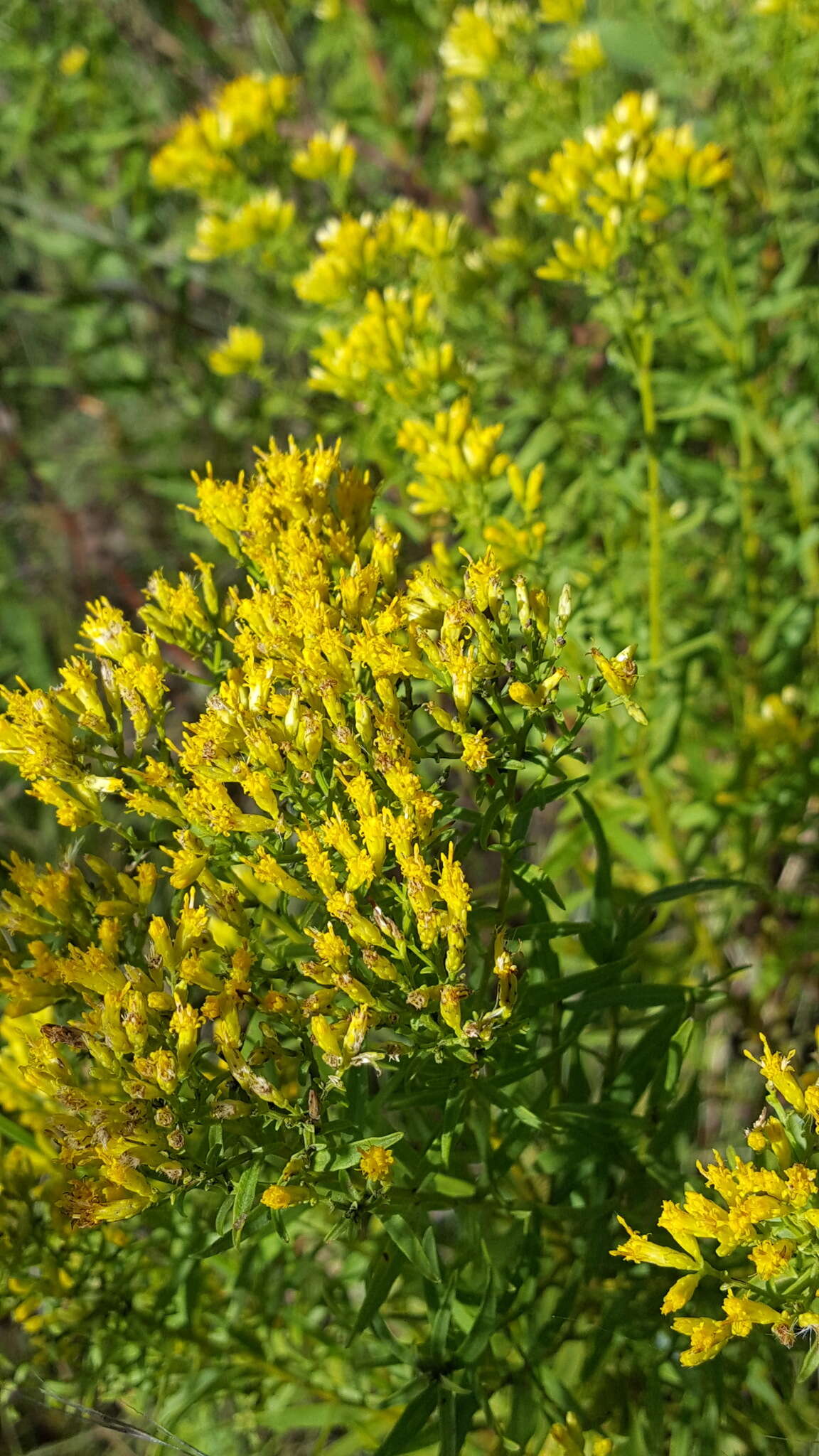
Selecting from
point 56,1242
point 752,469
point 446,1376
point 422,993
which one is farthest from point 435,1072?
point 752,469

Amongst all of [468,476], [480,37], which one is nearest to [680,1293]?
[468,476]

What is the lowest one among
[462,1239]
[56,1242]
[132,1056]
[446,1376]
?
[446,1376]

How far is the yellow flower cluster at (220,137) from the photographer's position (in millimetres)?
3699

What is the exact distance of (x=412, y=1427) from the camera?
1623mm

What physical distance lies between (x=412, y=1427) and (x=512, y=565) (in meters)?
1.51

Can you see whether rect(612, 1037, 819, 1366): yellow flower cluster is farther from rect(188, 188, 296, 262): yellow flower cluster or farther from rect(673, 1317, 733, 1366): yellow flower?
rect(188, 188, 296, 262): yellow flower cluster

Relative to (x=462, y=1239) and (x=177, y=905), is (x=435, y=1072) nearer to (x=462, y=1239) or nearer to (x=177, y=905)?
(x=462, y=1239)

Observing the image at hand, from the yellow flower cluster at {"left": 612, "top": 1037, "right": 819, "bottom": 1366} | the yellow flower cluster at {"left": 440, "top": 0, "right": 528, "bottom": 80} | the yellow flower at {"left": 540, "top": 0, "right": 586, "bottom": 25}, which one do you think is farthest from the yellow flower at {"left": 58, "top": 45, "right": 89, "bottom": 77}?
the yellow flower cluster at {"left": 612, "top": 1037, "right": 819, "bottom": 1366}

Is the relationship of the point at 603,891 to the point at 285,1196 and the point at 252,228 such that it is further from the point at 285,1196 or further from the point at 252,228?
the point at 252,228

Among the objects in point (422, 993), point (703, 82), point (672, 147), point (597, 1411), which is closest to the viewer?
point (422, 993)

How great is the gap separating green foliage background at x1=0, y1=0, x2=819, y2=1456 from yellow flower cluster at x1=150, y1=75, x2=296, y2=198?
383mm

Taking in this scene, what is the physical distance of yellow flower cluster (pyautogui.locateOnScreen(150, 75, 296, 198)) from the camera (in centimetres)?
370

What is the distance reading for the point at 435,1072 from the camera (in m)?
1.68

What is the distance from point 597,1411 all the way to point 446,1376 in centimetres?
48
